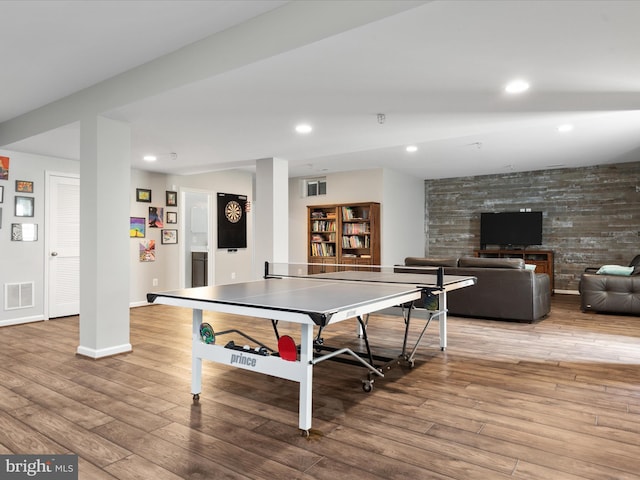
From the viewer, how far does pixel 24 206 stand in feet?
17.7

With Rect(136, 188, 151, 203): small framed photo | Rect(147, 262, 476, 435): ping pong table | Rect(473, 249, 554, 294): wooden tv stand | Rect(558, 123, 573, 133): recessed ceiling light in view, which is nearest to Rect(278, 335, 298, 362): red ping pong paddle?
Rect(147, 262, 476, 435): ping pong table

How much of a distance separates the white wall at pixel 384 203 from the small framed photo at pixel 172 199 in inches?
100

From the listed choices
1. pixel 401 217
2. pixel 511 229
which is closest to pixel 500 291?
pixel 401 217

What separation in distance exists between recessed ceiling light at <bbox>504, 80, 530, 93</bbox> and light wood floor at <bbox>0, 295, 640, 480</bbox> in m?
2.12

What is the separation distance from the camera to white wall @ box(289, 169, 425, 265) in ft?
26.0

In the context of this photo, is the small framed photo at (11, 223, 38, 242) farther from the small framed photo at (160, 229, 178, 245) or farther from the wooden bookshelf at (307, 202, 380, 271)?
the wooden bookshelf at (307, 202, 380, 271)

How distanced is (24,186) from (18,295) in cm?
135

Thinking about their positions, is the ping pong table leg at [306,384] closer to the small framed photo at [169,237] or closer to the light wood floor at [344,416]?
the light wood floor at [344,416]

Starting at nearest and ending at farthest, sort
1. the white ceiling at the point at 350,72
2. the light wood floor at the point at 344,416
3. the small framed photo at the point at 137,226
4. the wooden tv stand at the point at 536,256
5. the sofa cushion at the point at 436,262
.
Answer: the light wood floor at the point at 344,416
the white ceiling at the point at 350,72
the sofa cushion at the point at 436,262
the small framed photo at the point at 137,226
the wooden tv stand at the point at 536,256

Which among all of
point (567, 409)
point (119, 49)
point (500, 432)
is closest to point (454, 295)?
point (567, 409)

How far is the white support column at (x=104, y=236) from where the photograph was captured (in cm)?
367

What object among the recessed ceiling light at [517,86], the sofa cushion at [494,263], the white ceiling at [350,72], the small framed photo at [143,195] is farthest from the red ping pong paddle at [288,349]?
the small framed photo at [143,195]

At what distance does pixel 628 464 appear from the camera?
1.95 meters

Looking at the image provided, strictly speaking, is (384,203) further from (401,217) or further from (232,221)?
(232,221)
